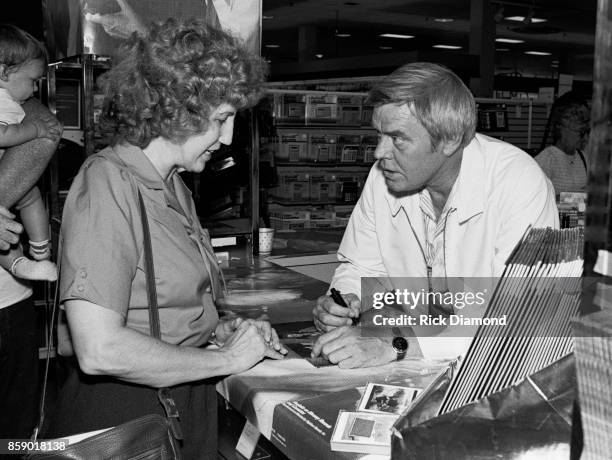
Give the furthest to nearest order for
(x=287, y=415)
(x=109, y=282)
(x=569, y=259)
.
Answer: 1. (x=287, y=415)
2. (x=109, y=282)
3. (x=569, y=259)

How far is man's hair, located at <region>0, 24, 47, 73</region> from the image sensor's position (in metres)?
2.80

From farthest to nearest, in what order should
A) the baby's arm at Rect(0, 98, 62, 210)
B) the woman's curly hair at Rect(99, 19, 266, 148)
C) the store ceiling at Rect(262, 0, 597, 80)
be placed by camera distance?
the store ceiling at Rect(262, 0, 597, 80) < the baby's arm at Rect(0, 98, 62, 210) < the woman's curly hair at Rect(99, 19, 266, 148)

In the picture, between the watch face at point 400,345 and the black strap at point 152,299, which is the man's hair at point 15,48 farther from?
the watch face at point 400,345

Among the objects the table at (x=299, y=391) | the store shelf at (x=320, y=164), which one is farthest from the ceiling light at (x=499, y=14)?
the table at (x=299, y=391)

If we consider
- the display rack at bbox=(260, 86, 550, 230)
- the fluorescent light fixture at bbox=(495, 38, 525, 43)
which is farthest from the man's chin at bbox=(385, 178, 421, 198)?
the fluorescent light fixture at bbox=(495, 38, 525, 43)

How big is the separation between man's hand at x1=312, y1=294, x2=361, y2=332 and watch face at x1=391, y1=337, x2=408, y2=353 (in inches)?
11.0

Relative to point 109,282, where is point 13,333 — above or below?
below

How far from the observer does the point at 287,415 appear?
1.57 m

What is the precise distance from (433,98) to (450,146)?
0.54ft

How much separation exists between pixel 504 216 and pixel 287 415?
980 mm

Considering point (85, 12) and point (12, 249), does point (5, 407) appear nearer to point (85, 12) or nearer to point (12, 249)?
point (12, 249)

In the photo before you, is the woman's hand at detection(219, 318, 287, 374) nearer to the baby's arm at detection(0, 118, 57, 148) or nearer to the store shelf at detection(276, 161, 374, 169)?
the baby's arm at detection(0, 118, 57, 148)

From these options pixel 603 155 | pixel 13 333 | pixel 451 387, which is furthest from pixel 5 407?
pixel 603 155

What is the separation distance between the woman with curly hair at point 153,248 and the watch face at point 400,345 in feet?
1.30
